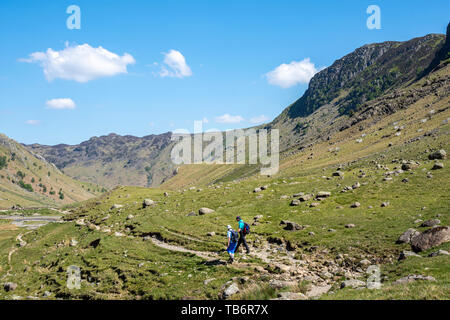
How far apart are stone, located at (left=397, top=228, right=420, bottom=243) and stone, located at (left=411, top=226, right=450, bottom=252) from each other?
43.4 inches

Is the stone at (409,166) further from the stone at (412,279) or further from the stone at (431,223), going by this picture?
the stone at (412,279)

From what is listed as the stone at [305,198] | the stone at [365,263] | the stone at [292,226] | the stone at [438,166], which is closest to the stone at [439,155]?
the stone at [438,166]

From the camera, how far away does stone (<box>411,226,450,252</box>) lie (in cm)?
2350

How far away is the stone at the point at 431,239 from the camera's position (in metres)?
23.5

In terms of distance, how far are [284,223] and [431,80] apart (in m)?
167

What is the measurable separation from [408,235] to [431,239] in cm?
260

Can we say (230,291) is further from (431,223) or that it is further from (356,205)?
(356,205)

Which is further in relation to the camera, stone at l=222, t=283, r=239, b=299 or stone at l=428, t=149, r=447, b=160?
stone at l=428, t=149, r=447, b=160

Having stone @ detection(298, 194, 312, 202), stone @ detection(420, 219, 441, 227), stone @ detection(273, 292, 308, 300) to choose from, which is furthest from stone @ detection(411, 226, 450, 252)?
stone @ detection(298, 194, 312, 202)

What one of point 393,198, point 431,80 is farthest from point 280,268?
point 431,80

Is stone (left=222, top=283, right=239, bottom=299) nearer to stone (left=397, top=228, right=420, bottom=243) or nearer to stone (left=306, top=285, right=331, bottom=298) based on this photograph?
stone (left=306, top=285, right=331, bottom=298)

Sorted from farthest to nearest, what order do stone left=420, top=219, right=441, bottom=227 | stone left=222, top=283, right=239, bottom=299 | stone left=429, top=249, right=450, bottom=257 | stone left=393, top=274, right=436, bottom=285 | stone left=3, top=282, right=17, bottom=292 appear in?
stone left=3, top=282, right=17, bottom=292
stone left=420, top=219, right=441, bottom=227
stone left=429, top=249, right=450, bottom=257
stone left=222, top=283, right=239, bottom=299
stone left=393, top=274, right=436, bottom=285

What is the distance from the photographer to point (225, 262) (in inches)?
1107

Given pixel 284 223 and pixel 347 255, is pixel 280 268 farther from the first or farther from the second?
pixel 284 223
